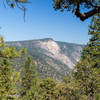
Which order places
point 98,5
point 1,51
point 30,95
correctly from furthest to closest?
point 30,95
point 1,51
point 98,5

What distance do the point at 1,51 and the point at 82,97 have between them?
9782mm

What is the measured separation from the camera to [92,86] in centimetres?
1777

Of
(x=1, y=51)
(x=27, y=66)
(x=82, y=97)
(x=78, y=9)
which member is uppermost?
(x=78, y=9)

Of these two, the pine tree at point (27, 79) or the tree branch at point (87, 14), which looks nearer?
the tree branch at point (87, 14)

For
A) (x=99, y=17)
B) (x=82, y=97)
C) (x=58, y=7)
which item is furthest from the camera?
(x=99, y=17)

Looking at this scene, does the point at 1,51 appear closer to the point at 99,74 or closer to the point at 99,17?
the point at 99,74

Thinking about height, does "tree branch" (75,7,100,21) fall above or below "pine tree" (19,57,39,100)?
above

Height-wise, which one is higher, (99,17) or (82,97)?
(99,17)

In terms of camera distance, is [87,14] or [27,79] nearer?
[87,14]

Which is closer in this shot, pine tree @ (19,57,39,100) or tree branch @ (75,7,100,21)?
tree branch @ (75,7,100,21)

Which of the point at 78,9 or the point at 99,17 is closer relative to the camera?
the point at 78,9

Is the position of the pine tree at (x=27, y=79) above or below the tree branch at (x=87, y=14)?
below

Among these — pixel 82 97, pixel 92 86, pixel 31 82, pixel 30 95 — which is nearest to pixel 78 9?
pixel 82 97

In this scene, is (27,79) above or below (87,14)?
below
